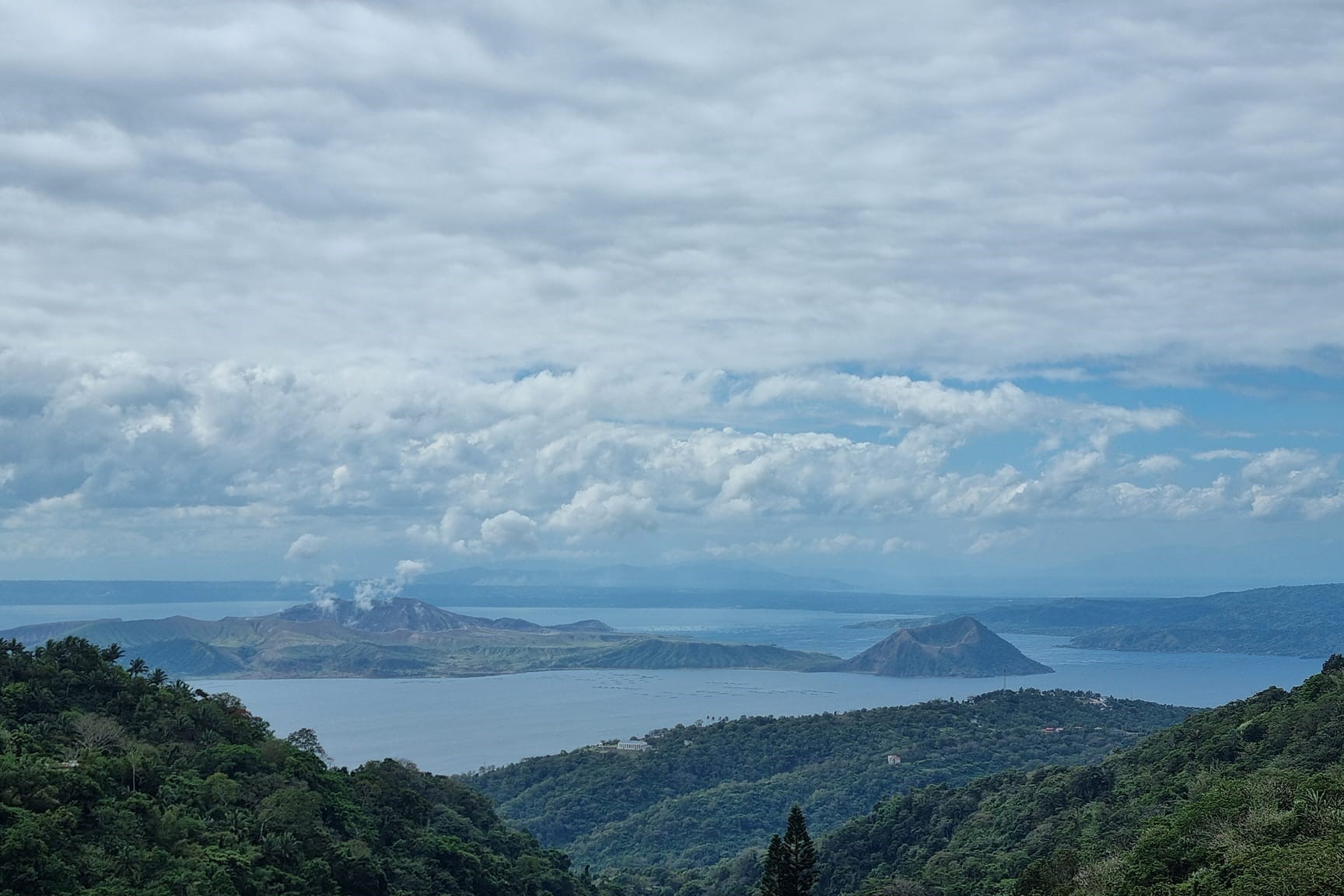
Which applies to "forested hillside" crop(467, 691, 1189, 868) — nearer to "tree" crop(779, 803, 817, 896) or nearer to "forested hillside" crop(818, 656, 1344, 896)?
"forested hillside" crop(818, 656, 1344, 896)

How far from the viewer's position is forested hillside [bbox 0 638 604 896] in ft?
98.8

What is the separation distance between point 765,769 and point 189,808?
79.0 meters

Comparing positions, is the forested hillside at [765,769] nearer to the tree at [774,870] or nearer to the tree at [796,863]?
the tree at [774,870]

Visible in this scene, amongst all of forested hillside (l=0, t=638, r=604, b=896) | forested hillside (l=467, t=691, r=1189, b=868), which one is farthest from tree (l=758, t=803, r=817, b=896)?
forested hillside (l=467, t=691, r=1189, b=868)

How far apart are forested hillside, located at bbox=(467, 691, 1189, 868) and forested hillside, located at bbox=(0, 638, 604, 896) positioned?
39.3 meters

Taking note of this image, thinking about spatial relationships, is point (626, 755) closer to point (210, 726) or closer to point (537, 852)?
point (537, 852)

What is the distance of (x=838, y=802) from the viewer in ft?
318

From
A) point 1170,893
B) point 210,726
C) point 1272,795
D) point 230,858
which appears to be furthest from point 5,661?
point 1272,795

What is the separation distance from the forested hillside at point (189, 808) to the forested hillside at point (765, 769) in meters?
39.3

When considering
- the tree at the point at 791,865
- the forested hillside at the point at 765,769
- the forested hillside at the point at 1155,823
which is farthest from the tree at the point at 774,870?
the forested hillside at the point at 765,769

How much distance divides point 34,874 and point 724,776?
84339mm

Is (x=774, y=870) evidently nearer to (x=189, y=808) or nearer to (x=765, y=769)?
(x=189, y=808)

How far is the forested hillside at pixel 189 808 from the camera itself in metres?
30.1

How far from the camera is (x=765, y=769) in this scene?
109 metres
